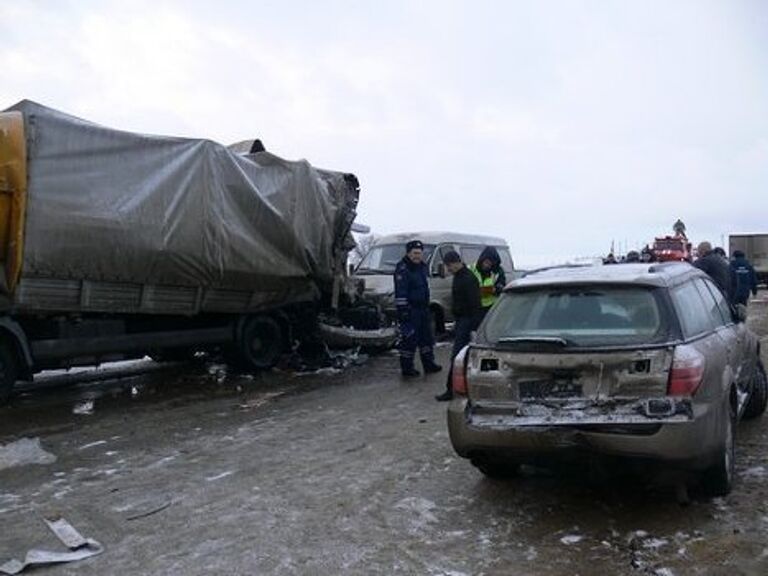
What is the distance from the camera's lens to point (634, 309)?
505 centimetres

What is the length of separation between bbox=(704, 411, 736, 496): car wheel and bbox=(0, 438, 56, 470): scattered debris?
207 inches

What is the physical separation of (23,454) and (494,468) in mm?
4244

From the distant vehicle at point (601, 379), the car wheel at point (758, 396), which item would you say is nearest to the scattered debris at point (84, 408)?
the distant vehicle at point (601, 379)

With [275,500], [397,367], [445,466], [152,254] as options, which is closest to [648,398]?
[445,466]

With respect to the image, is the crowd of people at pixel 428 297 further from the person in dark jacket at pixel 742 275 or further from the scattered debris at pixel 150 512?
the person in dark jacket at pixel 742 275

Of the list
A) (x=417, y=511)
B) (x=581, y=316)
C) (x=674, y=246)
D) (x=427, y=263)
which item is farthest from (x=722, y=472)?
(x=674, y=246)

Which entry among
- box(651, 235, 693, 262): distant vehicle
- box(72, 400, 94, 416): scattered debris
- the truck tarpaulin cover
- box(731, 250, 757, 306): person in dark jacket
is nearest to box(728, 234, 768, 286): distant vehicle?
box(651, 235, 693, 262): distant vehicle

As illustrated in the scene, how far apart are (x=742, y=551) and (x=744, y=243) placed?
34.5m

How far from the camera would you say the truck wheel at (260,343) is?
37.7 ft

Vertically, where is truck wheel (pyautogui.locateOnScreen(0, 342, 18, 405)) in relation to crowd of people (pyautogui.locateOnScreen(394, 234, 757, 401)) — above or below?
below

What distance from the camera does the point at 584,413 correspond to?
4.73 metres

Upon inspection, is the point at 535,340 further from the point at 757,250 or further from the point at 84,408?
the point at 757,250

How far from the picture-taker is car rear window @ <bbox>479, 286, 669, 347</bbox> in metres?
4.91

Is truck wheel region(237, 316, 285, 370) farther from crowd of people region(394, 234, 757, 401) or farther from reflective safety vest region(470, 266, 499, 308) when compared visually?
reflective safety vest region(470, 266, 499, 308)
